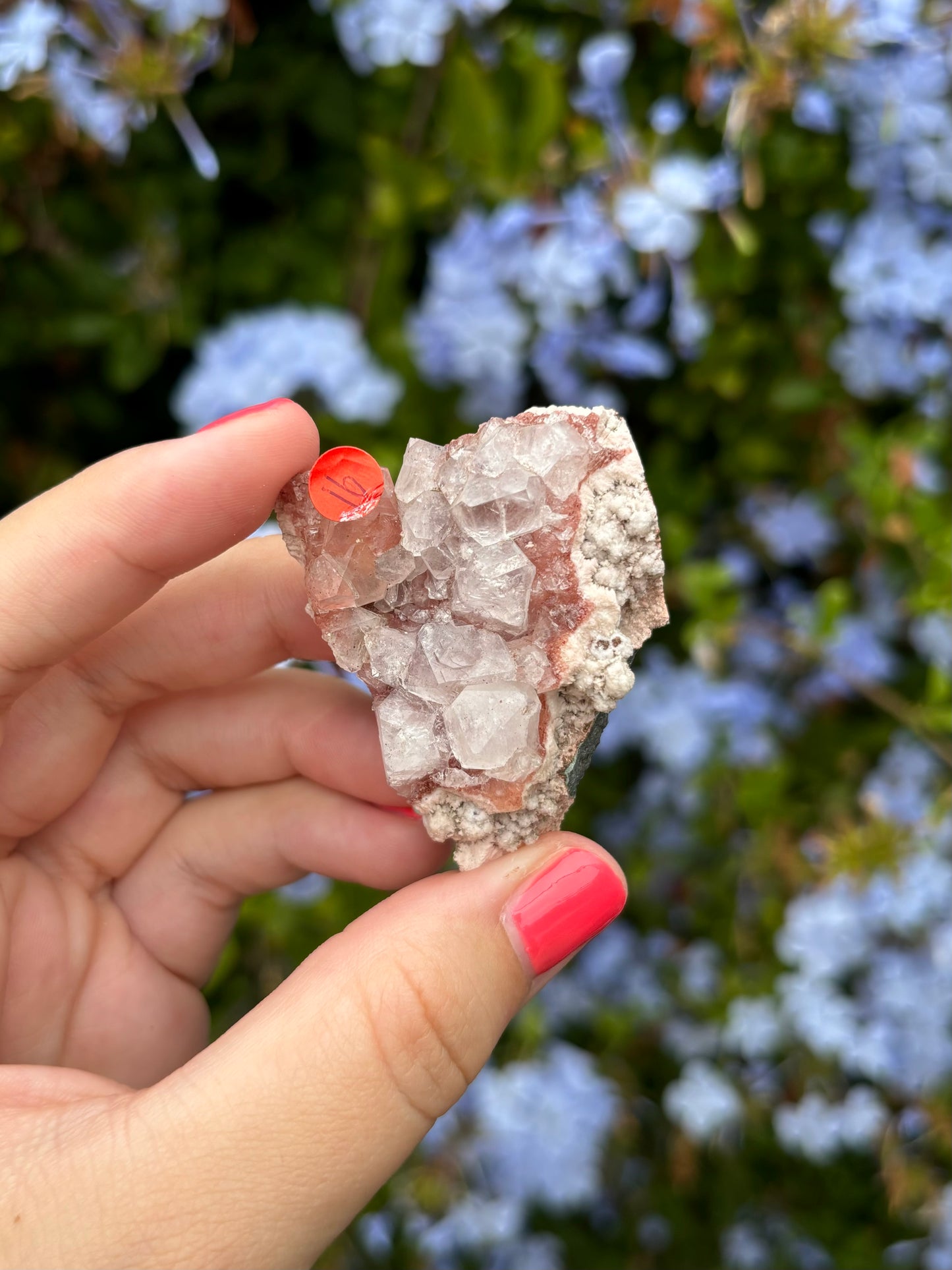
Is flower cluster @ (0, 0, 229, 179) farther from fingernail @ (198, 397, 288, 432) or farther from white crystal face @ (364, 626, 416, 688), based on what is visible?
white crystal face @ (364, 626, 416, 688)

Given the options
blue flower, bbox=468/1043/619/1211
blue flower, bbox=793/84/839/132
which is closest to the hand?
blue flower, bbox=468/1043/619/1211

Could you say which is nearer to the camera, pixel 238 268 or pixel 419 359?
pixel 419 359

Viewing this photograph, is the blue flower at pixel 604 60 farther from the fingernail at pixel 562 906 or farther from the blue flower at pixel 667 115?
the fingernail at pixel 562 906

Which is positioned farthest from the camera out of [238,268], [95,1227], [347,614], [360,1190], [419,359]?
[238,268]

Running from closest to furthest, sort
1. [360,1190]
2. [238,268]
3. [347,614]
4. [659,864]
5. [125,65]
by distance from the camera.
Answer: [360,1190]
[347,614]
[125,65]
[238,268]
[659,864]

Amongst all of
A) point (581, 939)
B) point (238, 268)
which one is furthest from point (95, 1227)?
point (238, 268)

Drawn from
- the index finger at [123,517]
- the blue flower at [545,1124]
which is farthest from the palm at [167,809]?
the blue flower at [545,1124]

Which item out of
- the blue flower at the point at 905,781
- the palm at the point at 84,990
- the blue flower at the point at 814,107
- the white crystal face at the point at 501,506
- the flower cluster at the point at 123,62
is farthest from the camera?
the blue flower at the point at 905,781

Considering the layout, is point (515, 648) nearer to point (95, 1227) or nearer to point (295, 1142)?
point (295, 1142)
